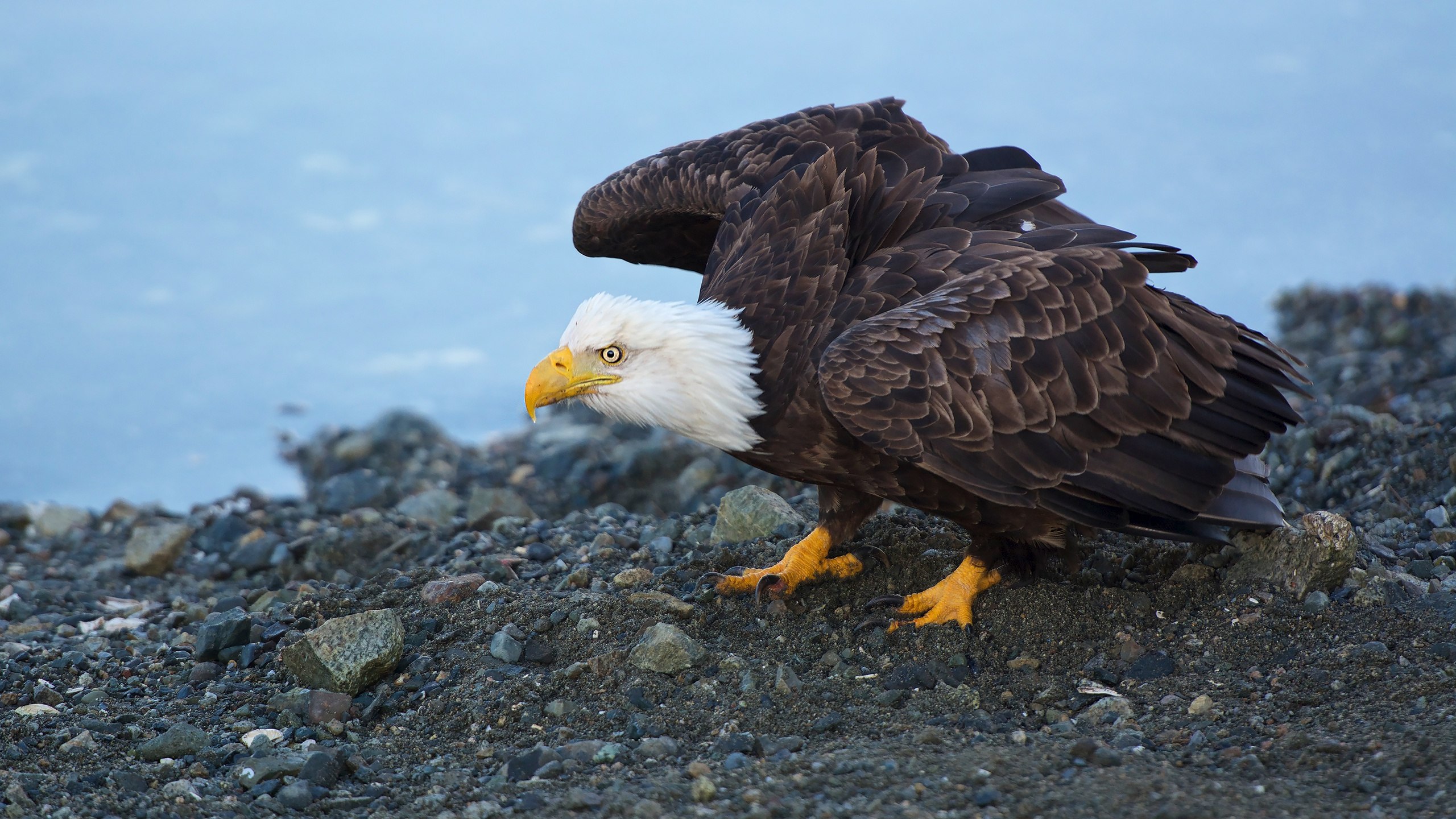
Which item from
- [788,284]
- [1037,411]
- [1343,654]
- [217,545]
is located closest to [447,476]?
[217,545]

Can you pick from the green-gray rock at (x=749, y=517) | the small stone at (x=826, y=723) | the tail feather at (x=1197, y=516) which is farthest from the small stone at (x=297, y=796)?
the tail feather at (x=1197, y=516)

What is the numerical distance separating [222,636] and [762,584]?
2106mm

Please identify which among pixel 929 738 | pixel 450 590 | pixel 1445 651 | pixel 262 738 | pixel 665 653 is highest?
pixel 1445 651

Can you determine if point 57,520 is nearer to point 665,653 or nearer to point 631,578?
point 631,578

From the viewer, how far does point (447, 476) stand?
872cm

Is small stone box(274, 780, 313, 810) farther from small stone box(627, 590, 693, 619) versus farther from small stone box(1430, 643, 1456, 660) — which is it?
small stone box(1430, 643, 1456, 660)

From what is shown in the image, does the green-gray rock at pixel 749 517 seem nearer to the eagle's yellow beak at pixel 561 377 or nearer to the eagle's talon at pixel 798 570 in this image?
the eagle's talon at pixel 798 570

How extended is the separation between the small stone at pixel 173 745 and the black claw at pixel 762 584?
2.02 m

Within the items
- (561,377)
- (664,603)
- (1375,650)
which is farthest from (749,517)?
(1375,650)

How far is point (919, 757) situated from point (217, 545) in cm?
492

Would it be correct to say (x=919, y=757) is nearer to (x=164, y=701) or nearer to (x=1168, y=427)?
(x=1168, y=427)

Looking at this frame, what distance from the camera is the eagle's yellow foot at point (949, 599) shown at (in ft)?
15.6

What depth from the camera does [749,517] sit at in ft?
19.0

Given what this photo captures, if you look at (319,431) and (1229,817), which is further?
(319,431)
